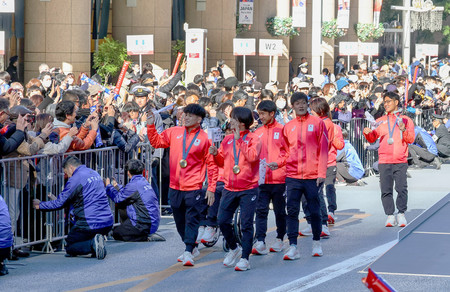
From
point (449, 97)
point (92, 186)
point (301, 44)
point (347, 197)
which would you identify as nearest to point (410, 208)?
point (347, 197)

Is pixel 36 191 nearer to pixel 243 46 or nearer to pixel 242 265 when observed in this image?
pixel 242 265

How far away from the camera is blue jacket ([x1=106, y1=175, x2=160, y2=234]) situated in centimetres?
1269

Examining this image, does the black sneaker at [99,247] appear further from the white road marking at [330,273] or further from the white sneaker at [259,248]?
the white road marking at [330,273]

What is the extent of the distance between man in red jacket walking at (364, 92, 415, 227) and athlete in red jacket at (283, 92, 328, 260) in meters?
2.48

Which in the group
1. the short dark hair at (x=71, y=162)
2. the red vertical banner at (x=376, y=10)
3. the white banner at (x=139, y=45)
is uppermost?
the red vertical banner at (x=376, y=10)

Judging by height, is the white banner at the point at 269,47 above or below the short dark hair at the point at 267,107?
above

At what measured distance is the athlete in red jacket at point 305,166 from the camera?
38.4 ft

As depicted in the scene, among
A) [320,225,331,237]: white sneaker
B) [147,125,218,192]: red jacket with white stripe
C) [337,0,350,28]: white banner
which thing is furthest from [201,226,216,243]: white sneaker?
[337,0,350,28]: white banner

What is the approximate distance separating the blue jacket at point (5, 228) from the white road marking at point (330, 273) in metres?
2.79

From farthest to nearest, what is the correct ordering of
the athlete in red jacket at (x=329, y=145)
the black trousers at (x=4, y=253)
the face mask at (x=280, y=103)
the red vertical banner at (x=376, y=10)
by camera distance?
the red vertical banner at (x=376, y=10), the face mask at (x=280, y=103), the athlete in red jacket at (x=329, y=145), the black trousers at (x=4, y=253)

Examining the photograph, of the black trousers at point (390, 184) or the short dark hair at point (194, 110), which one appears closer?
the short dark hair at point (194, 110)

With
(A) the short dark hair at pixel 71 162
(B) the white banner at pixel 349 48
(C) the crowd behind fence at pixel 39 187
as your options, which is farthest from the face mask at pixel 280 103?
(B) the white banner at pixel 349 48

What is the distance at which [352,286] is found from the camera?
33.0ft

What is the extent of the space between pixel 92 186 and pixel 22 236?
38.1 inches
